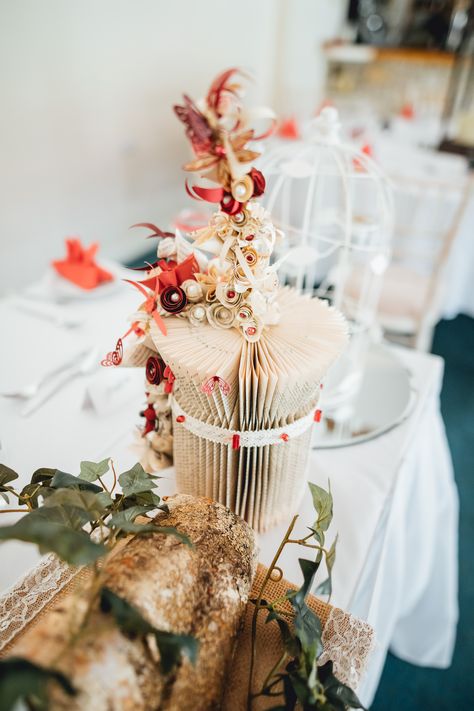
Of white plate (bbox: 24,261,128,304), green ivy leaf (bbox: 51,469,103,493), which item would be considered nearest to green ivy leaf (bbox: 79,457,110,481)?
green ivy leaf (bbox: 51,469,103,493)

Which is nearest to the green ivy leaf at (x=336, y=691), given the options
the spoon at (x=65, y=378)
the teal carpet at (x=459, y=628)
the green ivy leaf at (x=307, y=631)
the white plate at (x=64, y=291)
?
the green ivy leaf at (x=307, y=631)

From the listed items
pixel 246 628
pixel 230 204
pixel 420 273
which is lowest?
pixel 420 273

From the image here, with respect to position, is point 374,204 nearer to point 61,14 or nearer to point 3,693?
point 61,14

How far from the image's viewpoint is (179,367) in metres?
0.59

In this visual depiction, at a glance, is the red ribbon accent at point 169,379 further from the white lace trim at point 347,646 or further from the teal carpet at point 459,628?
the teal carpet at point 459,628

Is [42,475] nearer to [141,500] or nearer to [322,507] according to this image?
[141,500]

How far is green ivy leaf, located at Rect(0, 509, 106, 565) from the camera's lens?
0.38m

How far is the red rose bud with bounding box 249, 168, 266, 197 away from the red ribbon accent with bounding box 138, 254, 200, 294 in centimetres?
15

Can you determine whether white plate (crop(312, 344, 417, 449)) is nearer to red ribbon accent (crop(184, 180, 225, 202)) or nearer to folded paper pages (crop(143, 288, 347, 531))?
folded paper pages (crop(143, 288, 347, 531))

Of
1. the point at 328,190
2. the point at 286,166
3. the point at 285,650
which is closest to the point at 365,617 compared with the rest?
the point at 285,650

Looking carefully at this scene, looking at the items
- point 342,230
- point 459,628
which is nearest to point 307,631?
point 342,230

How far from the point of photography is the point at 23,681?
314mm

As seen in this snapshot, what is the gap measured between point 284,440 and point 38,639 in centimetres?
38

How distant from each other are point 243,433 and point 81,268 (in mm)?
921
